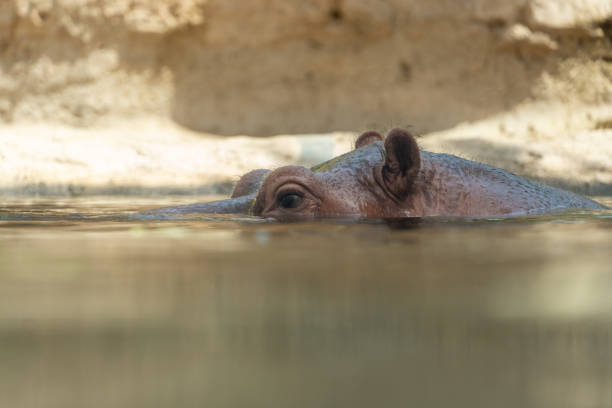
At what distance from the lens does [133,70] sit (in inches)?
418

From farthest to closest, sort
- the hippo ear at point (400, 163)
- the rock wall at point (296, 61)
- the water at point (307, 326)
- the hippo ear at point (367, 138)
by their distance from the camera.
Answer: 1. the rock wall at point (296, 61)
2. the hippo ear at point (367, 138)
3. the hippo ear at point (400, 163)
4. the water at point (307, 326)

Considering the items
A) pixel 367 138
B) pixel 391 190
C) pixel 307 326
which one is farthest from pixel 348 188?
pixel 307 326

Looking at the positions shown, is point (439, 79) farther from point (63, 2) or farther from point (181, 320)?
point (181, 320)

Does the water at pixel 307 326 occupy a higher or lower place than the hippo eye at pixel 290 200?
lower

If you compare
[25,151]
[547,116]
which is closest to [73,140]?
[25,151]

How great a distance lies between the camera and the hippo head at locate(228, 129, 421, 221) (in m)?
3.13

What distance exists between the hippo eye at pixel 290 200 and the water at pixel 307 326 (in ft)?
3.74

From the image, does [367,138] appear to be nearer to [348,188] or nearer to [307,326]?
[348,188]

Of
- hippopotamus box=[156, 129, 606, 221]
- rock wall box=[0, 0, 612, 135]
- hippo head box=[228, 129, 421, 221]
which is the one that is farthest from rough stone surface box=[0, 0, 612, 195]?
hippo head box=[228, 129, 421, 221]

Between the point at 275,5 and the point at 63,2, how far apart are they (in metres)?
3.00

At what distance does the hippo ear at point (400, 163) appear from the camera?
3.08 m

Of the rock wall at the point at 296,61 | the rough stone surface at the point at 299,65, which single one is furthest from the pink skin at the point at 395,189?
the rock wall at the point at 296,61

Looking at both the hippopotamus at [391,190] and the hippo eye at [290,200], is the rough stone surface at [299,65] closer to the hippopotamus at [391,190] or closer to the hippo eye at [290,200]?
the hippopotamus at [391,190]

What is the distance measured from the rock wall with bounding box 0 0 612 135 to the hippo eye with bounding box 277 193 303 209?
7.63m
